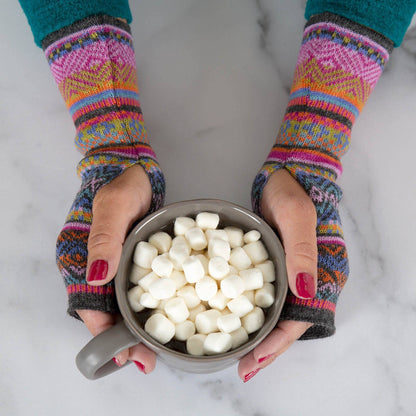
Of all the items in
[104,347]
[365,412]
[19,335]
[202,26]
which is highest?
[202,26]

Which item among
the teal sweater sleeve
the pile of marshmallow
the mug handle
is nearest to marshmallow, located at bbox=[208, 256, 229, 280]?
A: the pile of marshmallow

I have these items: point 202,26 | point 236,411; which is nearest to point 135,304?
point 236,411

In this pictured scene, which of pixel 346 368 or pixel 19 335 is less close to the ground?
pixel 19 335

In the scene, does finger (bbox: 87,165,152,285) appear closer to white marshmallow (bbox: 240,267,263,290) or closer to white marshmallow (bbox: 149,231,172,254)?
white marshmallow (bbox: 149,231,172,254)

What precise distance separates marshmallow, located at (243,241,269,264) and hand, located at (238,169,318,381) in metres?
0.03

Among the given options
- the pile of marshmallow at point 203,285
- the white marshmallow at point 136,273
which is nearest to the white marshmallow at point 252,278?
the pile of marshmallow at point 203,285

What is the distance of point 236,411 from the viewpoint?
26.0 inches

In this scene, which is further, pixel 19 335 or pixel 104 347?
pixel 19 335

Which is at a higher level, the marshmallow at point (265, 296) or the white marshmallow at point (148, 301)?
the white marshmallow at point (148, 301)

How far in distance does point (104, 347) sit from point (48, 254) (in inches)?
10.2

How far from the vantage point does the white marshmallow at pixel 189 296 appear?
0.55 m

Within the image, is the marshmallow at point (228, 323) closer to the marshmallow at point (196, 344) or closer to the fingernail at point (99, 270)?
the marshmallow at point (196, 344)

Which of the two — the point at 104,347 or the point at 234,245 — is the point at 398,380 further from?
the point at 104,347

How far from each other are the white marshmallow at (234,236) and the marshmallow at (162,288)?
0.28 ft
